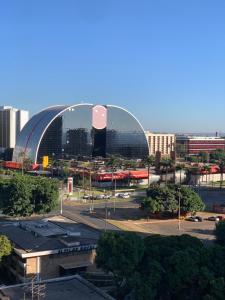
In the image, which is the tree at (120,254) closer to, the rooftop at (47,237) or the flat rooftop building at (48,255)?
the flat rooftop building at (48,255)

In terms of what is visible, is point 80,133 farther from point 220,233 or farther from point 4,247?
point 4,247

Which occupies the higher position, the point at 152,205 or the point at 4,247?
the point at 152,205

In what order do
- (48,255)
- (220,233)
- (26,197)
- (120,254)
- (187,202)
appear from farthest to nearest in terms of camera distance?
(187,202) → (26,197) → (220,233) → (48,255) → (120,254)

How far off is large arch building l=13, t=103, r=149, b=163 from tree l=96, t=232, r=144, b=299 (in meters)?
104

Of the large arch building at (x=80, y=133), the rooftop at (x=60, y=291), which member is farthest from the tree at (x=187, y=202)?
the large arch building at (x=80, y=133)

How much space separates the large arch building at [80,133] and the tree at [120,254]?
103740mm

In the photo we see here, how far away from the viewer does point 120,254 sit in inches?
1373

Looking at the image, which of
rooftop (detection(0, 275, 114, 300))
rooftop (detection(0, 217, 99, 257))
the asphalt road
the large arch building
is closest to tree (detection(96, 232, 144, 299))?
rooftop (detection(0, 275, 114, 300))

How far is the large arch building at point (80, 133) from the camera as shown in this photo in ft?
463

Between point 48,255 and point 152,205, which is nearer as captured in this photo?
point 48,255

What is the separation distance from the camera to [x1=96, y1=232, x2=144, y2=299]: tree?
1353 inches

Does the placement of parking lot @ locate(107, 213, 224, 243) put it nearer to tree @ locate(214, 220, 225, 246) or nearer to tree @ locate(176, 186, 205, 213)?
tree @ locate(176, 186, 205, 213)

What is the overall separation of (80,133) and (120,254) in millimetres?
113755

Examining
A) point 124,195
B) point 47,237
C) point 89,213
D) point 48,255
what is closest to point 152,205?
point 89,213
